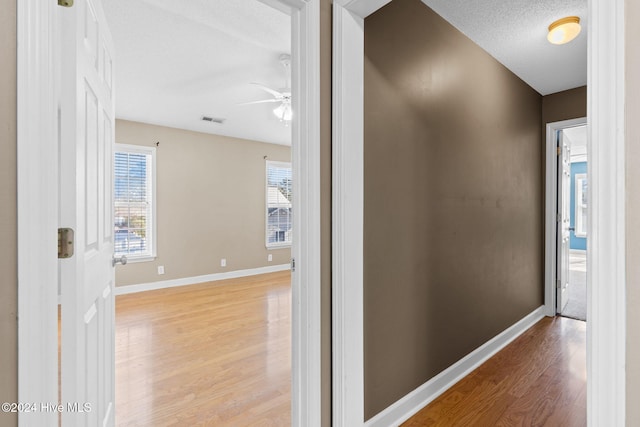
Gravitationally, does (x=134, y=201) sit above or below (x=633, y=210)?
above

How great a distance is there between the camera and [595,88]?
77cm

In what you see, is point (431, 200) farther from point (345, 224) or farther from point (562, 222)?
point (562, 222)

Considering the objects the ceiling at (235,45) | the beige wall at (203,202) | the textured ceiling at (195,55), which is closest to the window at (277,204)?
the beige wall at (203,202)

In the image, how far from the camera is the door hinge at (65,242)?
0.91 m

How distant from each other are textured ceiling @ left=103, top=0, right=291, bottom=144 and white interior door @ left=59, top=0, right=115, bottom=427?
0.81m

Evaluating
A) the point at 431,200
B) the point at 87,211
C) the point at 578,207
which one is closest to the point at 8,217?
the point at 87,211

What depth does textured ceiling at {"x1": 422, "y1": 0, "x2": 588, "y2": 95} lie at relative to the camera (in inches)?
81.9

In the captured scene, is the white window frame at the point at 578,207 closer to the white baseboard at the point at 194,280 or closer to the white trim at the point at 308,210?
the white baseboard at the point at 194,280

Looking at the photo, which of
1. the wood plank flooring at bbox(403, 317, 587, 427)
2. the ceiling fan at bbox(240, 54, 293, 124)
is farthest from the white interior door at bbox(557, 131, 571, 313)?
the ceiling fan at bbox(240, 54, 293, 124)

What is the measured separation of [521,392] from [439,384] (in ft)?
1.77

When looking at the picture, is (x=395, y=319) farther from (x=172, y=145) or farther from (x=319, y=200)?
(x=172, y=145)

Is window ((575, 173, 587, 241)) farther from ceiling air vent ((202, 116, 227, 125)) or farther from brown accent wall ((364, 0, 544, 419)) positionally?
ceiling air vent ((202, 116, 227, 125))

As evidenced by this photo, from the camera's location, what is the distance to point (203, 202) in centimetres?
551

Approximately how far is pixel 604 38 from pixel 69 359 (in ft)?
5.50
